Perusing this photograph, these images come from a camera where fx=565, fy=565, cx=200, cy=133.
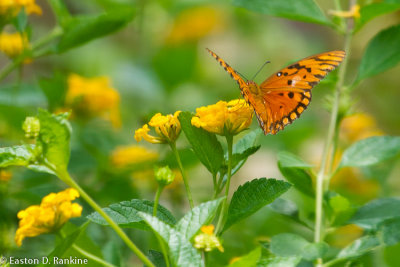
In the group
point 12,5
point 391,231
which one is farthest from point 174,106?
point 391,231

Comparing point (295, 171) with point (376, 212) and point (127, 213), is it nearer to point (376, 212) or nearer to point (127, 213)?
point (376, 212)

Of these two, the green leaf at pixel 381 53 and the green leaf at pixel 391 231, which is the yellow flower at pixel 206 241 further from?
the green leaf at pixel 381 53

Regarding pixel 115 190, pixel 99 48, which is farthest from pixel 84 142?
pixel 99 48

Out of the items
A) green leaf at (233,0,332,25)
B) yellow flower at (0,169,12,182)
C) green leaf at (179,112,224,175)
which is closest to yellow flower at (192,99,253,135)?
green leaf at (179,112,224,175)

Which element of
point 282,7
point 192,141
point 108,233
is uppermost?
point 282,7

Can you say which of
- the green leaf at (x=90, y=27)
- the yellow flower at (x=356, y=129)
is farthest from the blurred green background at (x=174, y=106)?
the green leaf at (x=90, y=27)

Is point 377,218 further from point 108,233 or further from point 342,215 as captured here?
point 108,233

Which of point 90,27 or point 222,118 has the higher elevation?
point 90,27
